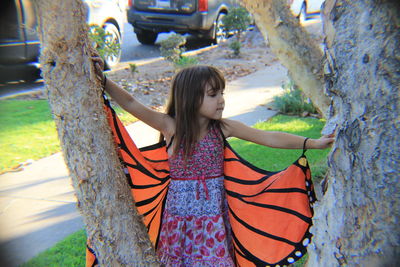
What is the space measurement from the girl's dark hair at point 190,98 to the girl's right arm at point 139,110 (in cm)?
7

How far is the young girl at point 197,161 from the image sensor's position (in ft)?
7.57

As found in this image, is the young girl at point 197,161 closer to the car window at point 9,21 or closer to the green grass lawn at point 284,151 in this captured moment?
the green grass lawn at point 284,151

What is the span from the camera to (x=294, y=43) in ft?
11.5

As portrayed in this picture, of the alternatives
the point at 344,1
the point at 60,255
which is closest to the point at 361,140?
the point at 344,1

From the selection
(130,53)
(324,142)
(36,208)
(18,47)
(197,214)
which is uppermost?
(324,142)

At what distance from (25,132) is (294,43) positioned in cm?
377

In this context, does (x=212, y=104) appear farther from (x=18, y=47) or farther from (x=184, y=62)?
(x=184, y=62)

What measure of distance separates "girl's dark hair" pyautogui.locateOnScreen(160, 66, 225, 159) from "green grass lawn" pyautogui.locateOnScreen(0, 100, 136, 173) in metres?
2.83

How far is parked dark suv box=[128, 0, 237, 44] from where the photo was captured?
10758 mm

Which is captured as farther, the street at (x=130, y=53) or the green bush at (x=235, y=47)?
the green bush at (x=235, y=47)

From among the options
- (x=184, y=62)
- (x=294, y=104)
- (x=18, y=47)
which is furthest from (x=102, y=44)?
(x=294, y=104)

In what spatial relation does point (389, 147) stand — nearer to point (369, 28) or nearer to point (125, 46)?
point (369, 28)

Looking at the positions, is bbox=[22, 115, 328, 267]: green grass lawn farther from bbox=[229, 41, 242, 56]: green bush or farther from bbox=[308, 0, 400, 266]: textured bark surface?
bbox=[229, 41, 242, 56]: green bush

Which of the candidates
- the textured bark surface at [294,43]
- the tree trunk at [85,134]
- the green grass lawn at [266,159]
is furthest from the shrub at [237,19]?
the tree trunk at [85,134]
